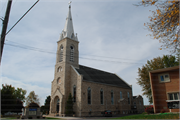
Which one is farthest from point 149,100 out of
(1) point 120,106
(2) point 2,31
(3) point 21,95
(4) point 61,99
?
(3) point 21,95

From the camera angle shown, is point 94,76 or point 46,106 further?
point 94,76

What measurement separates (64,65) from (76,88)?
20.3ft

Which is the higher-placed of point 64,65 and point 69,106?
point 64,65

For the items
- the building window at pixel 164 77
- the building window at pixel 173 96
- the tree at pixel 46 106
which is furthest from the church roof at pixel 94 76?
the building window at pixel 173 96

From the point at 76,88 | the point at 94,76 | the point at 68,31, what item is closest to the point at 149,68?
the point at 94,76

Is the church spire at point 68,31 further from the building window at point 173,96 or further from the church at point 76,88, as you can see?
the building window at point 173,96

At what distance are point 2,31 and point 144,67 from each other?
31.0 m

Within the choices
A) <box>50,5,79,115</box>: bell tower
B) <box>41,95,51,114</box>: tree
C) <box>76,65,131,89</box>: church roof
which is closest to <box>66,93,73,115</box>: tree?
<box>50,5,79,115</box>: bell tower

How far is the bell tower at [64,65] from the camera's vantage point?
30.1 metres

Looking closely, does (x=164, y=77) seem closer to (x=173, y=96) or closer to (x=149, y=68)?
(x=173, y=96)

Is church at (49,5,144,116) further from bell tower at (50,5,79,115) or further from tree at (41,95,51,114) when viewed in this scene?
tree at (41,95,51,114)

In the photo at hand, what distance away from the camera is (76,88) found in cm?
2944

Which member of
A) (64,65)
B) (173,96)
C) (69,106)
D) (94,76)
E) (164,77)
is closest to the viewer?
(173,96)

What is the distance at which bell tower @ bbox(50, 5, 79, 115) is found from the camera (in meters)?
30.1
